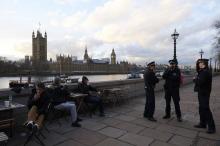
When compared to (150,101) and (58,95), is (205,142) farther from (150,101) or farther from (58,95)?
(58,95)

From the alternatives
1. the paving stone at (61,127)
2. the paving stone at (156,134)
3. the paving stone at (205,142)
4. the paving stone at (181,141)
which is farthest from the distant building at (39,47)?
the paving stone at (205,142)

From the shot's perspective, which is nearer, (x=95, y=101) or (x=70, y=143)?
(x=70, y=143)

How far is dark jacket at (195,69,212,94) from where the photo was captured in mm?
4973

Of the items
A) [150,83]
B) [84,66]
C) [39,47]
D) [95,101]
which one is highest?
[39,47]

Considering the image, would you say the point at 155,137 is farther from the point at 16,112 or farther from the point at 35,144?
the point at 16,112

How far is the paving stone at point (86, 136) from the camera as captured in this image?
4469 millimetres

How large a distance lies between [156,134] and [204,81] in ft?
5.67

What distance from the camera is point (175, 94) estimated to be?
601cm

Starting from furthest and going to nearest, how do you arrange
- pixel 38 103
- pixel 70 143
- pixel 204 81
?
pixel 204 81 < pixel 38 103 < pixel 70 143

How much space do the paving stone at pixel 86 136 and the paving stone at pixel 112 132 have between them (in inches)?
7.2

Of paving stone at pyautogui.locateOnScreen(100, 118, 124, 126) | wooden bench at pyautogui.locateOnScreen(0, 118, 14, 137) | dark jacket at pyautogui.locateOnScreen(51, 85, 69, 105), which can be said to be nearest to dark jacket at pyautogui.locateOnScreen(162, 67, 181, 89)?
paving stone at pyautogui.locateOnScreen(100, 118, 124, 126)

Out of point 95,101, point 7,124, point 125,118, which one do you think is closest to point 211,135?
point 125,118

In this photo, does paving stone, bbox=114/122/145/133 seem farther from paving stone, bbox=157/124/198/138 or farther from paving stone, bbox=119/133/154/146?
A: paving stone, bbox=157/124/198/138

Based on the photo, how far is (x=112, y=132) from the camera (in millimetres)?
5062
